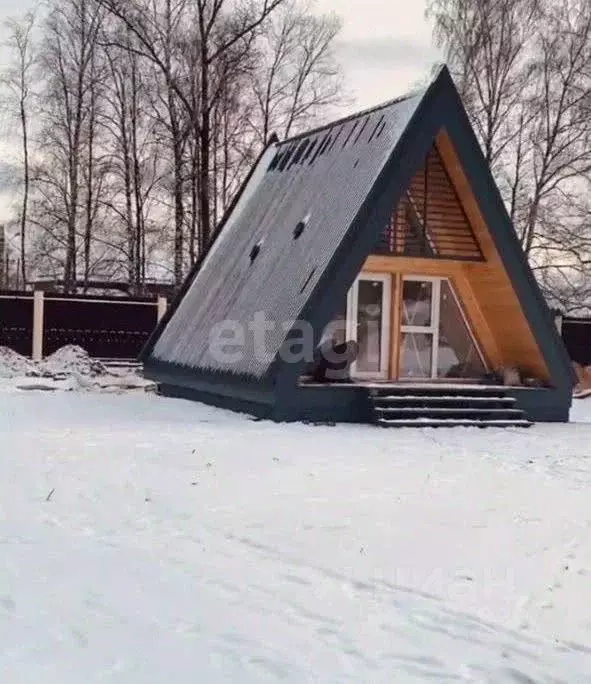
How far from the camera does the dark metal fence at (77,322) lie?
2100 cm

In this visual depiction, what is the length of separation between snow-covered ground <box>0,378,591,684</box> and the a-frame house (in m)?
2.66

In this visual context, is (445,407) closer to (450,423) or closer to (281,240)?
(450,423)

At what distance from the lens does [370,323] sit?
45.5ft

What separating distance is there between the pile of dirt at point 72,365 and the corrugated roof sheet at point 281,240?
2566 mm

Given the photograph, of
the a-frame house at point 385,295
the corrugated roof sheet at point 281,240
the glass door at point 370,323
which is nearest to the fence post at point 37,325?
the corrugated roof sheet at point 281,240

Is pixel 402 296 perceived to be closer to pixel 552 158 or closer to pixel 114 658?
pixel 114 658

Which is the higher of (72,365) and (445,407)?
(72,365)

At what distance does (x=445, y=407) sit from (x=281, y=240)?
3463mm

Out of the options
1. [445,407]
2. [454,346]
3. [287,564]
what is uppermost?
[454,346]

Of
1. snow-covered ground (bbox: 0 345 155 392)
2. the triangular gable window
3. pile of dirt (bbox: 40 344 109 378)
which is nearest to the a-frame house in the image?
the triangular gable window

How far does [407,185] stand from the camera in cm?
1237

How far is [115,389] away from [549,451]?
8.92m

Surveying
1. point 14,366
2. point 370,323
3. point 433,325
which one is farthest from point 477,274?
point 14,366

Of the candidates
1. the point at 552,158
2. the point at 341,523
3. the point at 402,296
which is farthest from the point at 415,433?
the point at 552,158
